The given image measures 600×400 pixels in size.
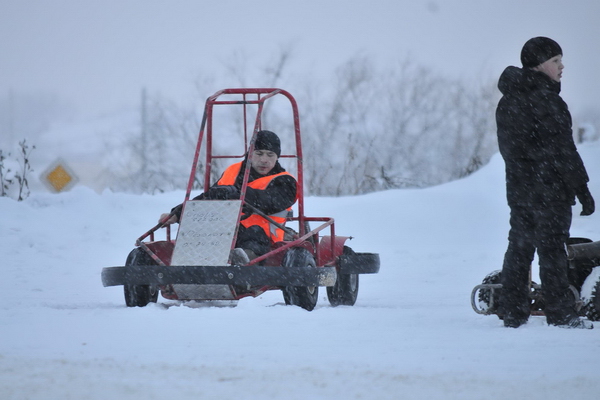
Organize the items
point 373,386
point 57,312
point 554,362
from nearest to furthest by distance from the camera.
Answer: point 373,386 < point 554,362 < point 57,312

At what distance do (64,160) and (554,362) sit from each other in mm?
A: 17444

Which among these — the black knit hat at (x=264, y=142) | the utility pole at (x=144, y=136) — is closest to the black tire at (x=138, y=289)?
the black knit hat at (x=264, y=142)

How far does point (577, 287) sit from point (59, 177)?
1634 cm

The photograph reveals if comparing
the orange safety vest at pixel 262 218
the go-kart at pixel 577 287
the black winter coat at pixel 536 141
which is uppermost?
the black winter coat at pixel 536 141

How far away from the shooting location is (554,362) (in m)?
3.82

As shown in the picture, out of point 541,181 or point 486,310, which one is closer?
point 541,181

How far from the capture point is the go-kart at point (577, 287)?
5.11 meters

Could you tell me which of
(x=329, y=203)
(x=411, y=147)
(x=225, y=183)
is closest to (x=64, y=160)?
(x=329, y=203)

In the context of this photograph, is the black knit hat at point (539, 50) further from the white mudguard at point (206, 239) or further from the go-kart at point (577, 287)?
the white mudguard at point (206, 239)

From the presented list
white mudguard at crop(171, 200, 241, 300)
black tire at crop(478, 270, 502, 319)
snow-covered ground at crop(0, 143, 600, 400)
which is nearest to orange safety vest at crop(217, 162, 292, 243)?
white mudguard at crop(171, 200, 241, 300)

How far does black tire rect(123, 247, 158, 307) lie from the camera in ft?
20.6

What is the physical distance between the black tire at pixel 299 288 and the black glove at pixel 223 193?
27.0 inches

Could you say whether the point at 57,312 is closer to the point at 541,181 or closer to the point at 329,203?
the point at 541,181

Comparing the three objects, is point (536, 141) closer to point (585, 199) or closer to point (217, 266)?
point (585, 199)
